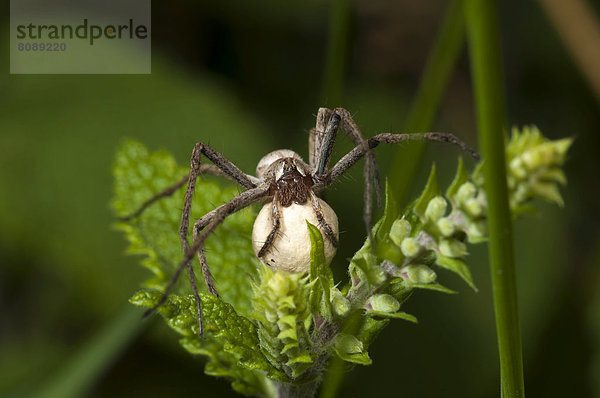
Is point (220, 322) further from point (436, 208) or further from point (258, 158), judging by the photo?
point (258, 158)

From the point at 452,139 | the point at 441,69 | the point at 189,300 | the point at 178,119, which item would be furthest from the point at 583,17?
the point at 189,300

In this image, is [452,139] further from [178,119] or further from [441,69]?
[178,119]

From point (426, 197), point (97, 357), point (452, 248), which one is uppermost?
point (426, 197)

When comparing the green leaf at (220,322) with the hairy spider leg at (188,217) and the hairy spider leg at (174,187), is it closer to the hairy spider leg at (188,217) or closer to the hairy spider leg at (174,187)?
the hairy spider leg at (188,217)

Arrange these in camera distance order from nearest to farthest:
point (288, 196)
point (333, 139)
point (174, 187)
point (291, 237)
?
point (291, 237)
point (288, 196)
point (333, 139)
point (174, 187)

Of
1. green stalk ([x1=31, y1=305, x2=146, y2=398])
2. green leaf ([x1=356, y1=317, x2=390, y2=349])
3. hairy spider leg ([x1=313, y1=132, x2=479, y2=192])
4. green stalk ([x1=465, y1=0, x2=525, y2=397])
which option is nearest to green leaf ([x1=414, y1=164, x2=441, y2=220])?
green stalk ([x1=465, y1=0, x2=525, y2=397])

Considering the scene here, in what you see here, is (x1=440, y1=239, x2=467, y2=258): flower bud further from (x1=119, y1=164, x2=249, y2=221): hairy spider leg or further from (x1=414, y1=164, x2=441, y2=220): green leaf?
(x1=119, y1=164, x2=249, y2=221): hairy spider leg

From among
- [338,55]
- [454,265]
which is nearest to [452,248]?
[454,265]
